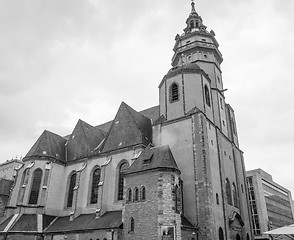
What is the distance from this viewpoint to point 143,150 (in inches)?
1025

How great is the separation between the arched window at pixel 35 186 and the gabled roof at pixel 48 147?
6.49 ft

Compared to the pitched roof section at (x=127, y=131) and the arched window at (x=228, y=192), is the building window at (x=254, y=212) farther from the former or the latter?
the pitched roof section at (x=127, y=131)

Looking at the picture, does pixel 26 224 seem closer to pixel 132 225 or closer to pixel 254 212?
pixel 132 225

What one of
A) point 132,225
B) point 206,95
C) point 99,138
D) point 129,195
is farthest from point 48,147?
point 206,95

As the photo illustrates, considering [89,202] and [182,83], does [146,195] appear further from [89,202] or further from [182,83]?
[182,83]

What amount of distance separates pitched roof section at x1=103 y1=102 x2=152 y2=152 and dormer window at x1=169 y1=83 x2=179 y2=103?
4325 mm

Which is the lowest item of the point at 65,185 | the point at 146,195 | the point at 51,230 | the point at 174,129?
the point at 51,230

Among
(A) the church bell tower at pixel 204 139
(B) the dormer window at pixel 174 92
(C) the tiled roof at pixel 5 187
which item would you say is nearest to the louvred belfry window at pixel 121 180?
(A) the church bell tower at pixel 204 139

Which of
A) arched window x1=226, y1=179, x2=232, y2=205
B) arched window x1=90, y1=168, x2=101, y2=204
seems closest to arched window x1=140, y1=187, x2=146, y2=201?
arched window x1=90, y1=168, x2=101, y2=204

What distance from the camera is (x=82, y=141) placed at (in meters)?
33.7

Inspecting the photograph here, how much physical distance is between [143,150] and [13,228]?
46.5 ft

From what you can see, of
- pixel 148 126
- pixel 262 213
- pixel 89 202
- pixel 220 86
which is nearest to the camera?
pixel 89 202

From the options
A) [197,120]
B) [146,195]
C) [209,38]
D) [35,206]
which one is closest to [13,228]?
[35,206]

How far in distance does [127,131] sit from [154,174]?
8.56 meters
